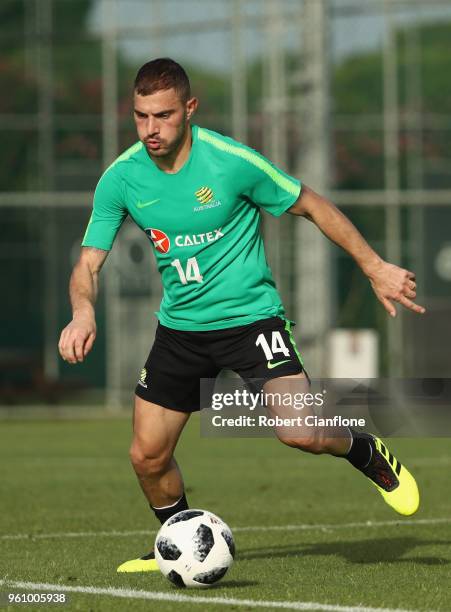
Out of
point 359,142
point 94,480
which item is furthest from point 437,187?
point 94,480

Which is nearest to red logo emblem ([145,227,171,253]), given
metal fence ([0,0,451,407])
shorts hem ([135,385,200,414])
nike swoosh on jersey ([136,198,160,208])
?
nike swoosh on jersey ([136,198,160,208])

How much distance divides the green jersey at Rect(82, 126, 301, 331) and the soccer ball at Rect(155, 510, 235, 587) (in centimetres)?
106

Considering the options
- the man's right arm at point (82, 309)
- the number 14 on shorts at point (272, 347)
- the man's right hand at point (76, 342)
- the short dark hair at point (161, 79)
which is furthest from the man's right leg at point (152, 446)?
the short dark hair at point (161, 79)

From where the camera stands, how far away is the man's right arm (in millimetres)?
6641

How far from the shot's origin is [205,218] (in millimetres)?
7340

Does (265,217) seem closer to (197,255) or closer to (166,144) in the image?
(197,255)

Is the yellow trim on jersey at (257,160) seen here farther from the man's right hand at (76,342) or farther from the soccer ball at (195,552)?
the soccer ball at (195,552)

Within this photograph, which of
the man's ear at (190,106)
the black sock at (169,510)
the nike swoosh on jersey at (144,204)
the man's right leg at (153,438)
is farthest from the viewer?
the black sock at (169,510)

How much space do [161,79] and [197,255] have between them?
86 cm

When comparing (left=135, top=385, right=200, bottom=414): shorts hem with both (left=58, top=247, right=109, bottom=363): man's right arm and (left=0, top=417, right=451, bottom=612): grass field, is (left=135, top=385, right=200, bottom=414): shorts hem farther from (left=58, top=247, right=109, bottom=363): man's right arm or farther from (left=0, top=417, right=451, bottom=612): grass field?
(left=0, top=417, right=451, bottom=612): grass field

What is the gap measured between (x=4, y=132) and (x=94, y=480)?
57.3 ft

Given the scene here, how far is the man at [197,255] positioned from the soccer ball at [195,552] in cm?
64

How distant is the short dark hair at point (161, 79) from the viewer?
7.13 metres

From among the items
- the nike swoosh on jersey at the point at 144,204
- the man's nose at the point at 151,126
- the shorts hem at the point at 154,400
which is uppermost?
the man's nose at the point at 151,126
